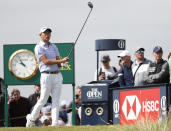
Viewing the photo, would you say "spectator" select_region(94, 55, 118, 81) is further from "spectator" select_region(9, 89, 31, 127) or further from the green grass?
the green grass

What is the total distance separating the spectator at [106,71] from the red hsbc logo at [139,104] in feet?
4.99

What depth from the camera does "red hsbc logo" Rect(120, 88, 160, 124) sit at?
44.9ft

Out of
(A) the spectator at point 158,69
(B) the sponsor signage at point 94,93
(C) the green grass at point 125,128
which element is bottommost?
(C) the green grass at point 125,128

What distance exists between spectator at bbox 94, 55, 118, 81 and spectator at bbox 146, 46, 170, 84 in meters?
2.50

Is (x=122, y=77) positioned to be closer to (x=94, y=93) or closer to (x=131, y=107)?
(x=131, y=107)

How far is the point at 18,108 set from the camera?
18.4 metres

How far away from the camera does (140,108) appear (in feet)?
46.5

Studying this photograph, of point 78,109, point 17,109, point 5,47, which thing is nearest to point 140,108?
point 78,109

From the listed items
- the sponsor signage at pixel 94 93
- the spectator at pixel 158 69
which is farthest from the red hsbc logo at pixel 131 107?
the sponsor signage at pixel 94 93

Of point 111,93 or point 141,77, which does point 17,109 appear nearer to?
point 111,93

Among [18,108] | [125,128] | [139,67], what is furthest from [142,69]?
[18,108]

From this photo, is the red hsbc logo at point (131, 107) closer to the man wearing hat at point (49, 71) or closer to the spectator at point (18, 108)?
the man wearing hat at point (49, 71)

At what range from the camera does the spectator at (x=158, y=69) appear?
13498mm

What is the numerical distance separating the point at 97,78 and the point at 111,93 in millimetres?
1134
